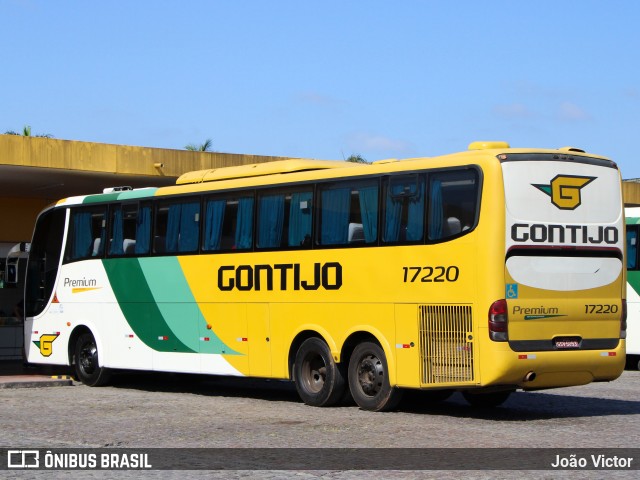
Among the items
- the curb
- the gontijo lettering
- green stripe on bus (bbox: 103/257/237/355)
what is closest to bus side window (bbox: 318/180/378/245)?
the gontijo lettering

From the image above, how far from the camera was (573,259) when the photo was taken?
15.4m

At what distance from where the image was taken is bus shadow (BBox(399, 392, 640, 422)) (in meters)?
15.9

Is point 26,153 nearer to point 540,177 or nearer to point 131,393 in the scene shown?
point 131,393

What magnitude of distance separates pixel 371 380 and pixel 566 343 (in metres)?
2.73

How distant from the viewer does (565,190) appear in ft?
50.5

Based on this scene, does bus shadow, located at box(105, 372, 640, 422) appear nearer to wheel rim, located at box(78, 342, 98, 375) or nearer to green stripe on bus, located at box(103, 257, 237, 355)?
wheel rim, located at box(78, 342, 98, 375)

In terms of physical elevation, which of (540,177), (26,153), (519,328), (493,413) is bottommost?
(493,413)

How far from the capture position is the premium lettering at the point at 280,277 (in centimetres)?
1706

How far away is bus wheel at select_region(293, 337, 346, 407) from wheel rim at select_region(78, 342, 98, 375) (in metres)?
5.26

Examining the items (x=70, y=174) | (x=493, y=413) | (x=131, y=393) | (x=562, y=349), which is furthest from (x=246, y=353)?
(x=70, y=174)

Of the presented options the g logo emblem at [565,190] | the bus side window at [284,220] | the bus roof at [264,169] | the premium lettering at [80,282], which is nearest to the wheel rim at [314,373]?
the bus side window at [284,220]

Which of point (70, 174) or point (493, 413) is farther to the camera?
point (70, 174)

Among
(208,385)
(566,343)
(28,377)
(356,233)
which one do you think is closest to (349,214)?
(356,233)

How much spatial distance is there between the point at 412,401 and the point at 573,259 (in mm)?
3662
